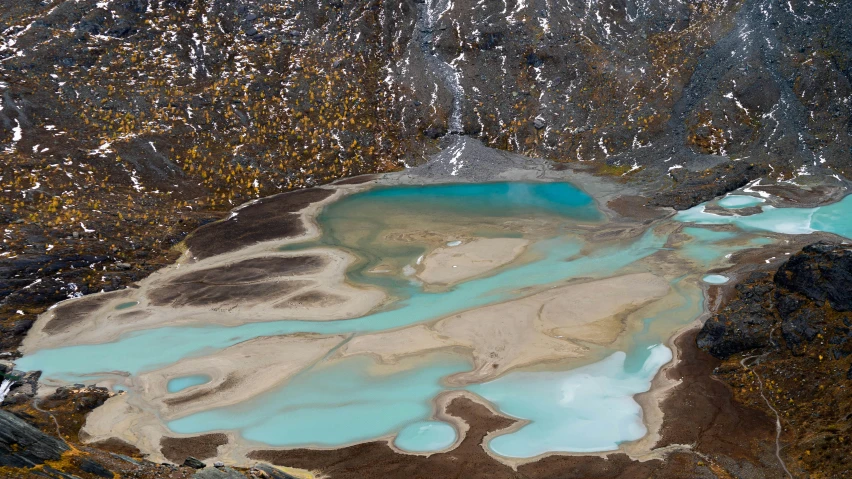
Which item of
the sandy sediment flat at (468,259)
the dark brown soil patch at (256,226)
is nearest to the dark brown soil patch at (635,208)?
the sandy sediment flat at (468,259)

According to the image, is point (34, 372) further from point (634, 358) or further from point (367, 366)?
point (634, 358)

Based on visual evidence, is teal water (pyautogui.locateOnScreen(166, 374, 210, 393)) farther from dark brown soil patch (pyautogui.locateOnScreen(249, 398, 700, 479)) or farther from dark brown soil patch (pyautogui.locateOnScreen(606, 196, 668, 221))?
dark brown soil patch (pyautogui.locateOnScreen(606, 196, 668, 221))

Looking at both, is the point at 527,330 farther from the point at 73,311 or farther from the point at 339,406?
the point at 73,311

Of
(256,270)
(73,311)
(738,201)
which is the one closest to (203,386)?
(73,311)

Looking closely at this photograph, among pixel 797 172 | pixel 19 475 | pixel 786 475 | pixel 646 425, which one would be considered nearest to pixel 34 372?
pixel 19 475

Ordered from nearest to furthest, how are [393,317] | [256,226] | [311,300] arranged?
[393,317]
[311,300]
[256,226]

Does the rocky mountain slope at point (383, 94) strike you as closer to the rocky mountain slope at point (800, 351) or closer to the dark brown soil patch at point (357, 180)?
the dark brown soil patch at point (357, 180)
